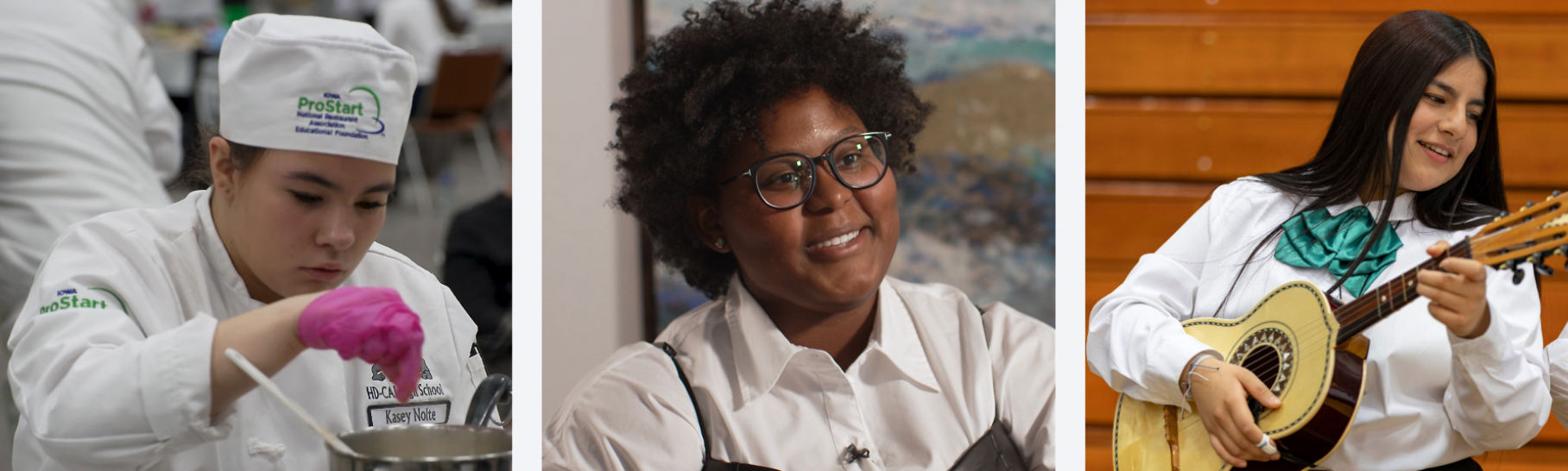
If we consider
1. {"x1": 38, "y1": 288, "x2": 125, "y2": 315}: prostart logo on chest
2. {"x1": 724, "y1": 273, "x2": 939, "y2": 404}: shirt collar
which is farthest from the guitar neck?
{"x1": 38, "y1": 288, "x2": 125, "y2": 315}: prostart logo on chest

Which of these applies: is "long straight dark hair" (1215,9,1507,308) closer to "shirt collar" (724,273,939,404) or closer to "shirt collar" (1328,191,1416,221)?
"shirt collar" (1328,191,1416,221)

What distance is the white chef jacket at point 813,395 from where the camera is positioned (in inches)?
68.3

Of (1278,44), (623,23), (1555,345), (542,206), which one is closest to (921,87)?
(623,23)

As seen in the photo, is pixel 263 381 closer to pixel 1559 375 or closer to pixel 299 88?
pixel 299 88

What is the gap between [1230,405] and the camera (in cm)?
163

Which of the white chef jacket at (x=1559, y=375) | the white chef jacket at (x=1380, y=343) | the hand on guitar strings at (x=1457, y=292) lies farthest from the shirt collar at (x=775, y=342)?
the white chef jacket at (x=1559, y=375)

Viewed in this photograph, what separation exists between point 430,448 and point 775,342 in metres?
0.56

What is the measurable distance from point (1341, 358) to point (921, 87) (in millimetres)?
740

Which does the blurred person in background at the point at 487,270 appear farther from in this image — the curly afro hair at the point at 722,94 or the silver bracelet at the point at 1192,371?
the silver bracelet at the point at 1192,371

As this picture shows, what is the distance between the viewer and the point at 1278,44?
276cm

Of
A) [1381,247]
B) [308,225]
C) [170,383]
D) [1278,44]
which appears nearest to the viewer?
[170,383]

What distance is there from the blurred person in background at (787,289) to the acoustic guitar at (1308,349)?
0.69 feet

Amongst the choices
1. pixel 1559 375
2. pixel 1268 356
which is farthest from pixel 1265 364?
pixel 1559 375

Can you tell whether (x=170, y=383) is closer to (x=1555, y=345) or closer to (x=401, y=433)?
(x=401, y=433)
